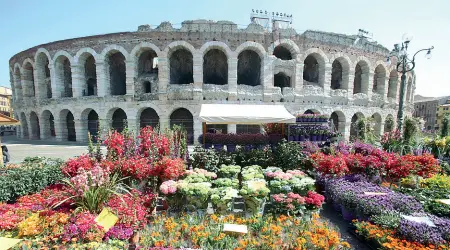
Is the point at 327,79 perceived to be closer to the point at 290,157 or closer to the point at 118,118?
the point at 290,157

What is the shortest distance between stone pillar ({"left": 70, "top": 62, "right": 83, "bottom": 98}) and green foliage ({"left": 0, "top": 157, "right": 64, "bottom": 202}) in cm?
1554

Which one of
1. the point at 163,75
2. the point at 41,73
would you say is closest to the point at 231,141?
the point at 163,75

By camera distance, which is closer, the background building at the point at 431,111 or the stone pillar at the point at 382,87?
the stone pillar at the point at 382,87

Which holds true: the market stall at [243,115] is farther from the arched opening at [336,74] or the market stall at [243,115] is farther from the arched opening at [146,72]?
the arched opening at [336,74]

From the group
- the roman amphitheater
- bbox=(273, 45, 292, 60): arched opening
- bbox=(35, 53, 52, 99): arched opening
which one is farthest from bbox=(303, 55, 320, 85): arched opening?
bbox=(35, 53, 52, 99): arched opening

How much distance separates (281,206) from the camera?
493cm

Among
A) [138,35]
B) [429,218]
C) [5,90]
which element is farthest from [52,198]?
[5,90]

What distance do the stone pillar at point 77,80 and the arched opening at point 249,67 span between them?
643 inches

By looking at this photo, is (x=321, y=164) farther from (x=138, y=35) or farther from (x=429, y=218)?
(x=138, y=35)

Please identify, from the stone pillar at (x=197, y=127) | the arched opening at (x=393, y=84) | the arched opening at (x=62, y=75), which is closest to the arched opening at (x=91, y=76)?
the arched opening at (x=62, y=75)

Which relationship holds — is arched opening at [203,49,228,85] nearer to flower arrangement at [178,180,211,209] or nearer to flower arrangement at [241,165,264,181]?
flower arrangement at [241,165,264,181]

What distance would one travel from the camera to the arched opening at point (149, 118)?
63.9ft

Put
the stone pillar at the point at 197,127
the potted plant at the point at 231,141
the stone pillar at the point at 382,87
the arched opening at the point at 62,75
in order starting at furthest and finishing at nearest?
the stone pillar at the point at 382,87
the arched opening at the point at 62,75
the stone pillar at the point at 197,127
the potted plant at the point at 231,141

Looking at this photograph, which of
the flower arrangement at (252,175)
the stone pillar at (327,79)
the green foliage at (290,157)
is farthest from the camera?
the stone pillar at (327,79)
